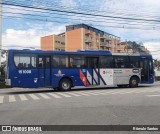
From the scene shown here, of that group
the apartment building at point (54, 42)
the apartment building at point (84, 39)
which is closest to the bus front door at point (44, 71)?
the apartment building at point (84, 39)

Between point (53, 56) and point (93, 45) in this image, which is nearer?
point (53, 56)

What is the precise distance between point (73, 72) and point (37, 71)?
2.98 m

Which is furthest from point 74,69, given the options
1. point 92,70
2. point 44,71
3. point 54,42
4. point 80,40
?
point 54,42

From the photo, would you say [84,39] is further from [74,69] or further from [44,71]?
[44,71]

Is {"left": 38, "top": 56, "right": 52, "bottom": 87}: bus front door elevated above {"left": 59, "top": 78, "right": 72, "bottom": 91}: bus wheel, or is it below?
above

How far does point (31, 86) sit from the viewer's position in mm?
20812

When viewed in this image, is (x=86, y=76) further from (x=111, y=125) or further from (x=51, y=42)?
(x=51, y=42)

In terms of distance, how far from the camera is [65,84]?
22.4 metres

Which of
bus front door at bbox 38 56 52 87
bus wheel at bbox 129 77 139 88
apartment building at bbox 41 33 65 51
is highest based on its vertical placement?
apartment building at bbox 41 33 65 51

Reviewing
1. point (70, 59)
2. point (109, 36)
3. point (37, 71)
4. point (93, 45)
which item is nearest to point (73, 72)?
point (70, 59)

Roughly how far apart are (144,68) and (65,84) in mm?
7951

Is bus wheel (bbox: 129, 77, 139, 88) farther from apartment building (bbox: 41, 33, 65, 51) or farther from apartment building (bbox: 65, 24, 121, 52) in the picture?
apartment building (bbox: 41, 33, 65, 51)

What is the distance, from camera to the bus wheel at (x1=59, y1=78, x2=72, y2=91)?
72.6ft

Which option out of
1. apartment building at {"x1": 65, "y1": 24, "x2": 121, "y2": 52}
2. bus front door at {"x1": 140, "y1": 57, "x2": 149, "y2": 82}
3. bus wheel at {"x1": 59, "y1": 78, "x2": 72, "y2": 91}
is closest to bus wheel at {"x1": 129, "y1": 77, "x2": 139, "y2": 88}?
bus front door at {"x1": 140, "y1": 57, "x2": 149, "y2": 82}
